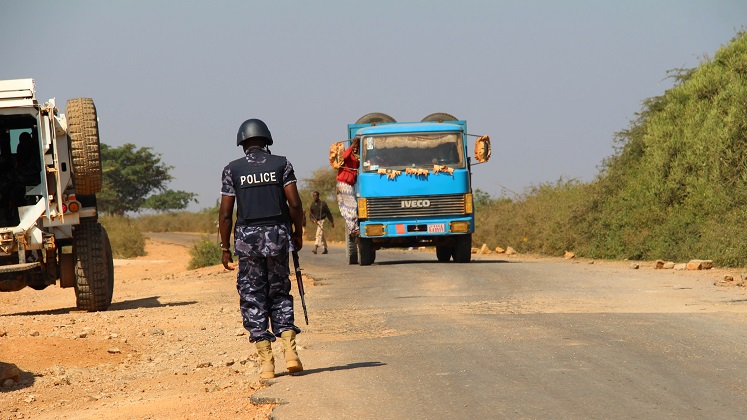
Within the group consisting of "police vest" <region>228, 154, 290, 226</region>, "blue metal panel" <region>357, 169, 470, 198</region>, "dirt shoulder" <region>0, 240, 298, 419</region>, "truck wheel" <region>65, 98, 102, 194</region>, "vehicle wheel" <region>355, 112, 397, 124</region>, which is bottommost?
"dirt shoulder" <region>0, 240, 298, 419</region>

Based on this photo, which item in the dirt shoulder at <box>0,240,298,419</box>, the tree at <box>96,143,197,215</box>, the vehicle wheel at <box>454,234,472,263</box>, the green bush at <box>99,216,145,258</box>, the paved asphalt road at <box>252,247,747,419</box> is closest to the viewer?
the paved asphalt road at <box>252,247,747,419</box>

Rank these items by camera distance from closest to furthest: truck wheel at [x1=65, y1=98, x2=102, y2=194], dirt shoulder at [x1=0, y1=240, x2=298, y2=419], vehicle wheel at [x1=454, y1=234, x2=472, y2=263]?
dirt shoulder at [x1=0, y1=240, x2=298, y2=419] < truck wheel at [x1=65, y1=98, x2=102, y2=194] < vehicle wheel at [x1=454, y1=234, x2=472, y2=263]

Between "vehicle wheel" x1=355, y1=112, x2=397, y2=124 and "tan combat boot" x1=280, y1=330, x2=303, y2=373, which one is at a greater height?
"vehicle wheel" x1=355, y1=112, x2=397, y2=124

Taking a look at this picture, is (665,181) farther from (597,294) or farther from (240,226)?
(240,226)

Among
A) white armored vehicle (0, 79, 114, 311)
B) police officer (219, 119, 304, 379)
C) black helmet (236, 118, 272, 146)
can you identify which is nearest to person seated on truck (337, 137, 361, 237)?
white armored vehicle (0, 79, 114, 311)

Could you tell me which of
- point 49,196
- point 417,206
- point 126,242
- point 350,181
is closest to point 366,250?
point 350,181

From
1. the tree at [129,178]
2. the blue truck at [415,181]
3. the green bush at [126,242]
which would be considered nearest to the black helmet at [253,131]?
the blue truck at [415,181]

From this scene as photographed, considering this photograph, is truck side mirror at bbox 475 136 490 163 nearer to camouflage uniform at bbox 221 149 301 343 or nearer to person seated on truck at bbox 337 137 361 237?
person seated on truck at bbox 337 137 361 237

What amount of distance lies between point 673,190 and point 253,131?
19311 millimetres

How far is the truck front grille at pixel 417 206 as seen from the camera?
21.5 meters

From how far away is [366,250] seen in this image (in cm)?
2300

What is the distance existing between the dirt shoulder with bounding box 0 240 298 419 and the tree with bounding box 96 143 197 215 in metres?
73.4

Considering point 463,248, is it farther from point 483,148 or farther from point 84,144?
point 84,144

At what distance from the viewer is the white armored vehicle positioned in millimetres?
13312
